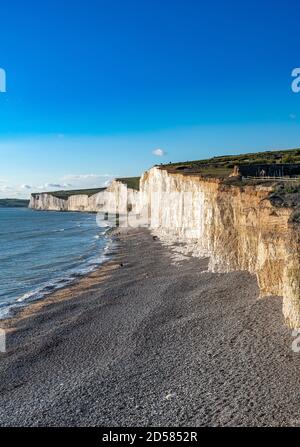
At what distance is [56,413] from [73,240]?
4841 cm

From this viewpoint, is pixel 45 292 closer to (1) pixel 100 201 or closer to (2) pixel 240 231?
(2) pixel 240 231

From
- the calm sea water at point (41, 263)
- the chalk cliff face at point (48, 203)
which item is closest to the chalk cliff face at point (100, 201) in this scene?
the chalk cliff face at point (48, 203)

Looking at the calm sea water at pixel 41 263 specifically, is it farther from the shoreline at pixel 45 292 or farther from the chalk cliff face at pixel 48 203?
the chalk cliff face at pixel 48 203

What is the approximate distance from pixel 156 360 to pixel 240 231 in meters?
13.2

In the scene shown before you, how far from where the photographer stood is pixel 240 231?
26.8m

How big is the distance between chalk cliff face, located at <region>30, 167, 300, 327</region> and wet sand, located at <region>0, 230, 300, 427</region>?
118 cm

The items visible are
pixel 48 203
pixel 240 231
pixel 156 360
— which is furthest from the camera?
pixel 48 203

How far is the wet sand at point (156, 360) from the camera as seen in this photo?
39.2ft

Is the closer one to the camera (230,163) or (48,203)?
(230,163)

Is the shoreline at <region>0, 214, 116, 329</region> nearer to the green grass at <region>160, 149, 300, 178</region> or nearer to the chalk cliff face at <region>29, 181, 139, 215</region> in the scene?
the green grass at <region>160, 149, 300, 178</region>

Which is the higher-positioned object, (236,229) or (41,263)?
(236,229)

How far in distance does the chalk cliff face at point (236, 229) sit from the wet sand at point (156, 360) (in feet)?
3.87

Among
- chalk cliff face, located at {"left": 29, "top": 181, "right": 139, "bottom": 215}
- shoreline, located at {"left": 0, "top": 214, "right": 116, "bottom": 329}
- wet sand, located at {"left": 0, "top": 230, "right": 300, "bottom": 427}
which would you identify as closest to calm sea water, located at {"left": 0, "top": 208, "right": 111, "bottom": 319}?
shoreline, located at {"left": 0, "top": 214, "right": 116, "bottom": 329}

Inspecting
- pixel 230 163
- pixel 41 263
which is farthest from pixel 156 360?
pixel 230 163
